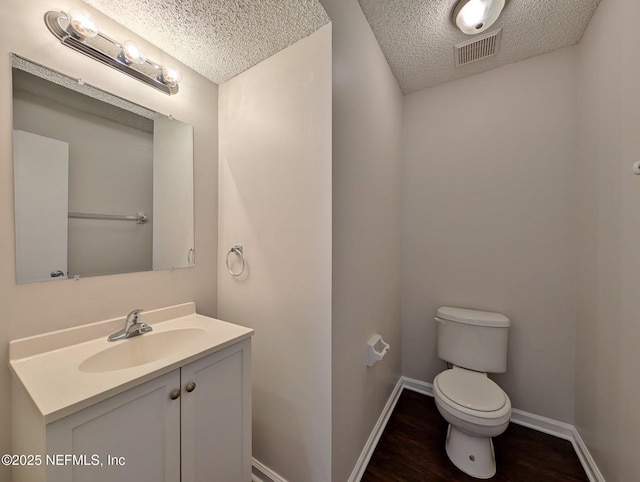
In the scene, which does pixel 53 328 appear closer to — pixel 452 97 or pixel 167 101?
pixel 167 101

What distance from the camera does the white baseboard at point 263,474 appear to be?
128 cm

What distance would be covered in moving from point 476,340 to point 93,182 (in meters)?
2.43

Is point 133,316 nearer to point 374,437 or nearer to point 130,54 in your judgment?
point 130,54

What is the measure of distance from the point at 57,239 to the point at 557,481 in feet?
9.09

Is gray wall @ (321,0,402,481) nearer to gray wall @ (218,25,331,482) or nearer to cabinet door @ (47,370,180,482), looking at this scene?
gray wall @ (218,25,331,482)

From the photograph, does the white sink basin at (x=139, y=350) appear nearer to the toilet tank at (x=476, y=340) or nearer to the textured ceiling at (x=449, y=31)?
the toilet tank at (x=476, y=340)

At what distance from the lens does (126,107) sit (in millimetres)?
1207

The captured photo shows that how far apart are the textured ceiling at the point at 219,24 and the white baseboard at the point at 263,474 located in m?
2.26

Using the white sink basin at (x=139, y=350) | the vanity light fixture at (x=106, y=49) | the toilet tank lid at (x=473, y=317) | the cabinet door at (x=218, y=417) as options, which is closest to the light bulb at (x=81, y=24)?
the vanity light fixture at (x=106, y=49)

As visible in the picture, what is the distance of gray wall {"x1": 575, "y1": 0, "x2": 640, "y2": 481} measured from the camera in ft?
3.45

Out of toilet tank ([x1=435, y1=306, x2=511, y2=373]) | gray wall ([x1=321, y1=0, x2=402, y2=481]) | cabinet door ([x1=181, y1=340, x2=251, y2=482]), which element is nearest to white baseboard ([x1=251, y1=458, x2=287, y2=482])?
cabinet door ([x1=181, y1=340, x2=251, y2=482])

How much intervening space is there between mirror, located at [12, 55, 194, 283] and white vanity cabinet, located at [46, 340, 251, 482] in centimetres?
64

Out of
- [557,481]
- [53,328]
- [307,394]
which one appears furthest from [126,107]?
[557,481]

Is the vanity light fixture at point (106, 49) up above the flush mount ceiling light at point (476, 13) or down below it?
below
